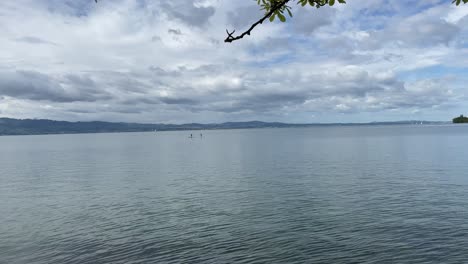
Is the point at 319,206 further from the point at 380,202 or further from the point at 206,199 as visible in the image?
the point at 206,199

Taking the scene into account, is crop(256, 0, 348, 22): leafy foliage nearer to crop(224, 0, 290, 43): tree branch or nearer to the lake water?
crop(224, 0, 290, 43): tree branch

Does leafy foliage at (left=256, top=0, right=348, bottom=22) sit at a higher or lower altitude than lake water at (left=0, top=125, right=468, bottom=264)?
higher

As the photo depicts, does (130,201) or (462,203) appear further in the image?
(130,201)

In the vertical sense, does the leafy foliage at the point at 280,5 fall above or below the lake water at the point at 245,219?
above

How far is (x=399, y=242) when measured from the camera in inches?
1345

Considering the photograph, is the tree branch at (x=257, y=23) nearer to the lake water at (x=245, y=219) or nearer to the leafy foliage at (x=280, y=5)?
the leafy foliage at (x=280, y=5)

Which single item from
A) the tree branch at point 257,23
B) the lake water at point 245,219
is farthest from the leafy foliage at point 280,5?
the lake water at point 245,219

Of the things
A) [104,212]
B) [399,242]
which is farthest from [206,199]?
[399,242]

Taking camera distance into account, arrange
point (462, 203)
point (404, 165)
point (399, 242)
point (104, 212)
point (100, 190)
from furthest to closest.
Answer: point (404, 165) → point (100, 190) → point (104, 212) → point (462, 203) → point (399, 242)

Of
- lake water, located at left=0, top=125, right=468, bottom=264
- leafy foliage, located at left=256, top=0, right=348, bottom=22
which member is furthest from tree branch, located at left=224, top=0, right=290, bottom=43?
lake water, located at left=0, top=125, right=468, bottom=264

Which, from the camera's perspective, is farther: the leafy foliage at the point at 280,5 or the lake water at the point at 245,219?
the lake water at the point at 245,219

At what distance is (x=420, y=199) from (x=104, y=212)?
41.8m

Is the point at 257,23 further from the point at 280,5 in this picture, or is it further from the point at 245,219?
the point at 245,219

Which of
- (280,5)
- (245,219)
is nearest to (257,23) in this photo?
(280,5)
